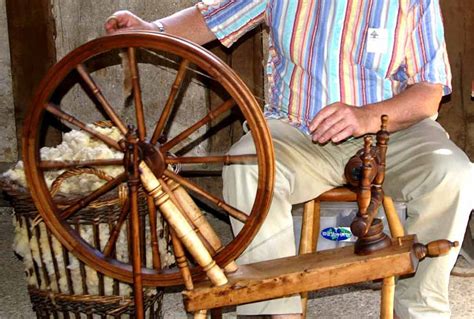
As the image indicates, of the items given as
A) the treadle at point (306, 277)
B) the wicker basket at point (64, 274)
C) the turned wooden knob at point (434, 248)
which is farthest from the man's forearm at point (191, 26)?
the turned wooden knob at point (434, 248)

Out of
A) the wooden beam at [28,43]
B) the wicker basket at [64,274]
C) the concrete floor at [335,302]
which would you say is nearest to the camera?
the wicker basket at [64,274]

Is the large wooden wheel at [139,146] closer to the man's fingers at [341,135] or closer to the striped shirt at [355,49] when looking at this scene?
the man's fingers at [341,135]

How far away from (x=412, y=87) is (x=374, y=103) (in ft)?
0.46

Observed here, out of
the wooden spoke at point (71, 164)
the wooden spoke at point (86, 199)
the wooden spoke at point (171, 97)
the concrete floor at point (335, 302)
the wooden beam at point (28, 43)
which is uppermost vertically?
the wooden beam at point (28, 43)

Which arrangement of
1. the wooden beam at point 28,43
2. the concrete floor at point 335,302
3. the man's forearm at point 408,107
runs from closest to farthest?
1. the man's forearm at point 408,107
2. the concrete floor at point 335,302
3. the wooden beam at point 28,43

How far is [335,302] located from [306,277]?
3.15 feet

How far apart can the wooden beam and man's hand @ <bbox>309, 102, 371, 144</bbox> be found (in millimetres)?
1821

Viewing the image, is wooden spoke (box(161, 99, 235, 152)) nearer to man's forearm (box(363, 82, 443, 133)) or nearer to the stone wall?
man's forearm (box(363, 82, 443, 133))

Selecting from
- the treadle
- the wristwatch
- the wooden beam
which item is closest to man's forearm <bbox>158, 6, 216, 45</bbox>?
the wristwatch

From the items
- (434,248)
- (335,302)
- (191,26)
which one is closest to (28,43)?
(191,26)

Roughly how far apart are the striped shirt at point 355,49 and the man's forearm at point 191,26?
22 centimetres

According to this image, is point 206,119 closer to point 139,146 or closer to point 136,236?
point 139,146

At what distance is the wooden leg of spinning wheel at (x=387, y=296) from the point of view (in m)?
2.06

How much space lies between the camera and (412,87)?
241 centimetres
